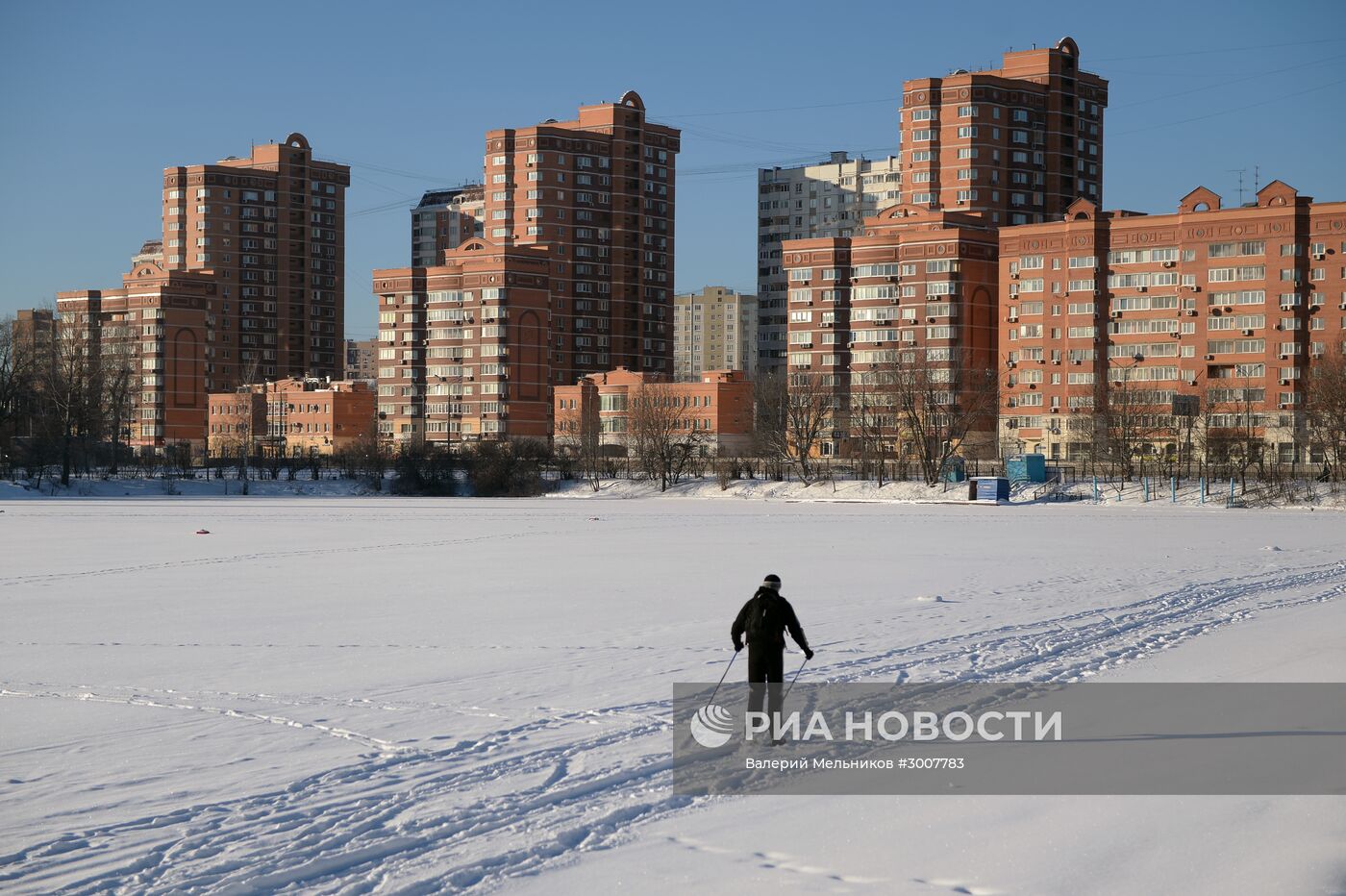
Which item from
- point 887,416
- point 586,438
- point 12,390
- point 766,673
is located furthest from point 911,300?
point 766,673

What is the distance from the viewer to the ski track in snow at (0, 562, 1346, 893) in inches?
354

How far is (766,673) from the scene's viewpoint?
41.4ft

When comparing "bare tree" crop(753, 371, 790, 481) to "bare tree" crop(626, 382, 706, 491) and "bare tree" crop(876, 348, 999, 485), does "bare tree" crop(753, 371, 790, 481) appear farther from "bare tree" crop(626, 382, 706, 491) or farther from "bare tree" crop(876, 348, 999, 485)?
"bare tree" crop(876, 348, 999, 485)

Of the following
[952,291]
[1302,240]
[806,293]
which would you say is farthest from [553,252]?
[1302,240]

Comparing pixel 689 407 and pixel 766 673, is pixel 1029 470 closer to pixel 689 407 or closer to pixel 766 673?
pixel 689 407

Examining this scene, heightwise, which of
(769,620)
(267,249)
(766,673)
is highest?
(267,249)

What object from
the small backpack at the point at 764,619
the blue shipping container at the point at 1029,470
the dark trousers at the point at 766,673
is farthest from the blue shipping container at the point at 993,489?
the small backpack at the point at 764,619

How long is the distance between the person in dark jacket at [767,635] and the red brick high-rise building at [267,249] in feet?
543

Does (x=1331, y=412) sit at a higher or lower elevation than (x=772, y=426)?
higher

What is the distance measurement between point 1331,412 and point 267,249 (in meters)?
135

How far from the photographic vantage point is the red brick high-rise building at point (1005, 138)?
134 m

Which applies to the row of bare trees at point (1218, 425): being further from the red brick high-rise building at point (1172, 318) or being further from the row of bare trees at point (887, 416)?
the row of bare trees at point (887, 416)

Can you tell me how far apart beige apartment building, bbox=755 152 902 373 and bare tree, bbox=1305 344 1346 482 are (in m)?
102

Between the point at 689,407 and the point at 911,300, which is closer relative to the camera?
the point at 911,300
